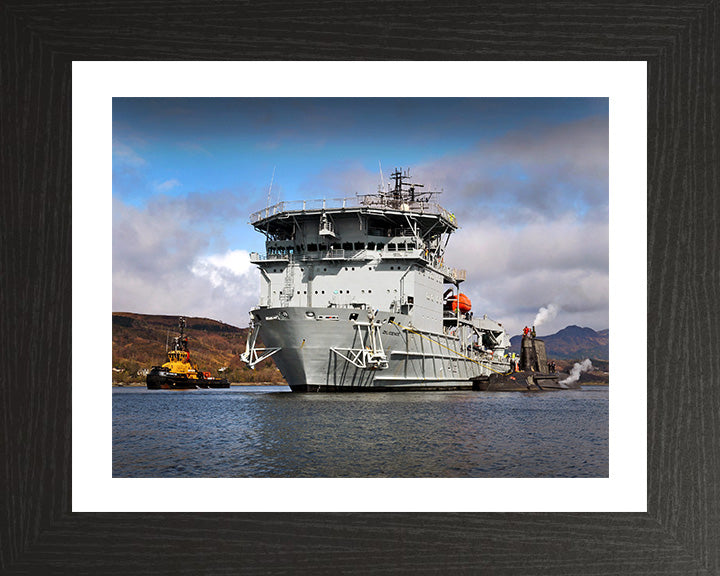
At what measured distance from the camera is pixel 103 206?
4.77m

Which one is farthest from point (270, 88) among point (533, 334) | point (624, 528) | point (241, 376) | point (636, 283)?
point (241, 376)

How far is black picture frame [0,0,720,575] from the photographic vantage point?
4402 millimetres

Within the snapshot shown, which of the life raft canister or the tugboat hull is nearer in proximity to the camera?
the life raft canister

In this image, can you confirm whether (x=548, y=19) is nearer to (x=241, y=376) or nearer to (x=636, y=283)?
(x=636, y=283)

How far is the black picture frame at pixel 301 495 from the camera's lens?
4.40m

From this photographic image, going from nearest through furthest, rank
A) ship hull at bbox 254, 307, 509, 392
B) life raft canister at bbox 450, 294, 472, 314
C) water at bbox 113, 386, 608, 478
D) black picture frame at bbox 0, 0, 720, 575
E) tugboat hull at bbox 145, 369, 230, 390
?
black picture frame at bbox 0, 0, 720, 575 < water at bbox 113, 386, 608, 478 < ship hull at bbox 254, 307, 509, 392 < life raft canister at bbox 450, 294, 472, 314 < tugboat hull at bbox 145, 369, 230, 390

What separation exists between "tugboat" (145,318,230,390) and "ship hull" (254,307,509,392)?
15482mm

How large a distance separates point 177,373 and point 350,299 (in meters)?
17.1

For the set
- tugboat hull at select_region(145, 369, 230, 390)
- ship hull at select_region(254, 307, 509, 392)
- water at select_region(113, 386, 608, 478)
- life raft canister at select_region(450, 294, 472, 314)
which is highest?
life raft canister at select_region(450, 294, 472, 314)

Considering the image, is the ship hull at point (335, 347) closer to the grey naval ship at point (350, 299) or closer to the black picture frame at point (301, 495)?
the grey naval ship at point (350, 299)

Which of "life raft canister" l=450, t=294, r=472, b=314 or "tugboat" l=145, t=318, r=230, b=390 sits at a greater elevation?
"life raft canister" l=450, t=294, r=472, b=314

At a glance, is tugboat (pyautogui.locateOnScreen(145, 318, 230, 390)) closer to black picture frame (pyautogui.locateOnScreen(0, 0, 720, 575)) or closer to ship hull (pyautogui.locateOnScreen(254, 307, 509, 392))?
ship hull (pyautogui.locateOnScreen(254, 307, 509, 392))

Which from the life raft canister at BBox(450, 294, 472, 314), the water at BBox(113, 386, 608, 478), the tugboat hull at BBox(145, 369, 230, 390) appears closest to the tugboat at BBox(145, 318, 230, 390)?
the tugboat hull at BBox(145, 369, 230, 390)

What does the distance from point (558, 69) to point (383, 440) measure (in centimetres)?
675
